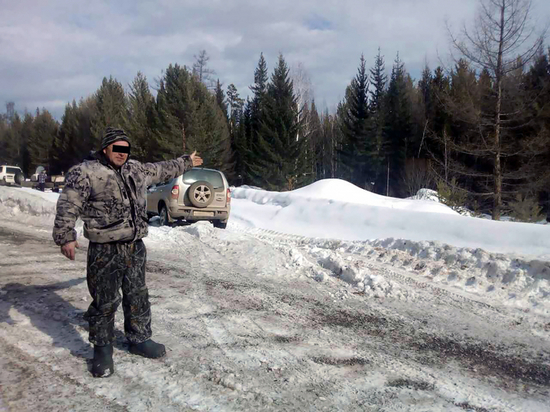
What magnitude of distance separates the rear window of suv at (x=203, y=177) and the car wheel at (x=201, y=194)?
1.26 ft

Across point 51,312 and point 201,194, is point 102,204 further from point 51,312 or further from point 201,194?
point 201,194

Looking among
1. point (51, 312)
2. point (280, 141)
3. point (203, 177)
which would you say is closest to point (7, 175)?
point (280, 141)

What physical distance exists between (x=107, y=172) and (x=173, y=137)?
30.1 m

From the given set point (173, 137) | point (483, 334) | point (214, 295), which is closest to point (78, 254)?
point (214, 295)

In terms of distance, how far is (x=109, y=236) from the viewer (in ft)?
10.6

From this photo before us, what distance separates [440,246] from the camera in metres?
7.18

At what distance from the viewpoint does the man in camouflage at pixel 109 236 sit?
3154mm

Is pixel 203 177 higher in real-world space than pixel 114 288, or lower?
higher

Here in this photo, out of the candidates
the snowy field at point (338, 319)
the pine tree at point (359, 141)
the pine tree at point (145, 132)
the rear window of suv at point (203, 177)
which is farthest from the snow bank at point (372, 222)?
the pine tree at point (359, 141)

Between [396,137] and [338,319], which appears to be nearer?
[338,319]

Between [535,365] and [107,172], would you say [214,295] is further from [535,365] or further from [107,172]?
[535,365]

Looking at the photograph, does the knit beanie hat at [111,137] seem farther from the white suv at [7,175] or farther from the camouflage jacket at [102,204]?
the white suv at [7,175]

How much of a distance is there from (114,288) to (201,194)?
25.0ft

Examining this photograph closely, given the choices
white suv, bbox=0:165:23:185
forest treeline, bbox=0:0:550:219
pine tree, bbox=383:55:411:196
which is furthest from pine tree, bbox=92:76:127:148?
pine tree, bbox=383:55:411:196
